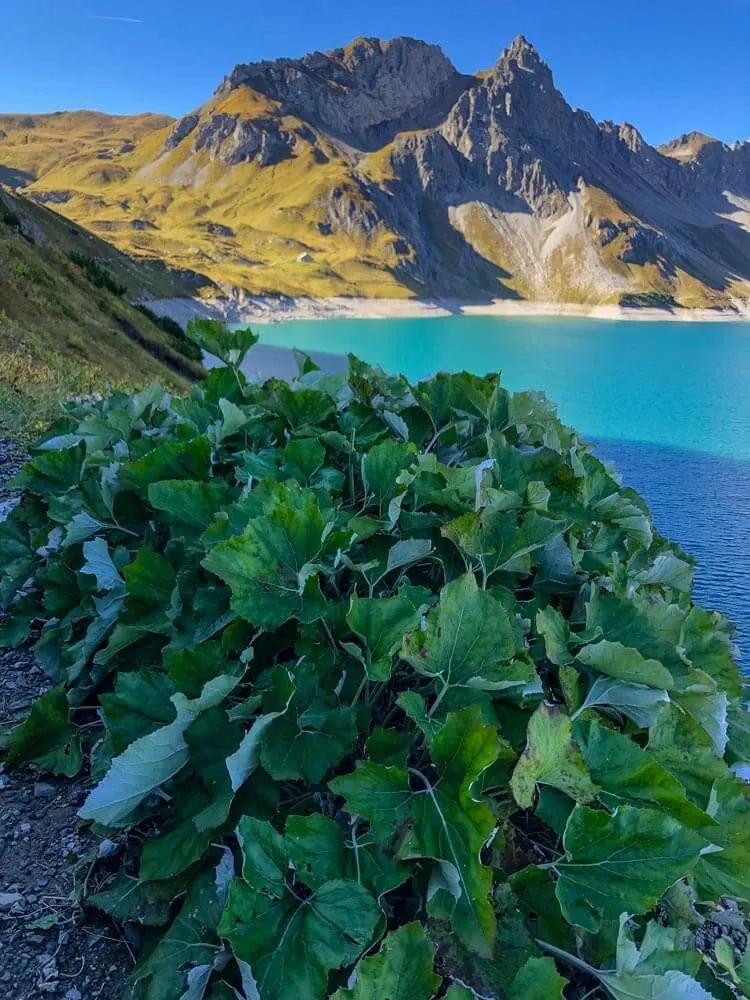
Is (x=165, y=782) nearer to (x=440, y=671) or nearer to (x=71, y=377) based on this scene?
(x=440, y=671)

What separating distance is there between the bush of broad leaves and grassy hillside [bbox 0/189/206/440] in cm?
582

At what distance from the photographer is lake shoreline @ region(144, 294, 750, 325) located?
7972cm

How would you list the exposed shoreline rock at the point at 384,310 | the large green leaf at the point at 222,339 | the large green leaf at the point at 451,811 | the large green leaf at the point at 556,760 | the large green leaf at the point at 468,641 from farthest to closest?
the exposed shoreline rock at the point at 384,310 < the large green leaf at the point at 222,339 < the large green leaf at the point at 468,641 < the large green leaf at the point at 556,760 < the large green leaf at the point at 451,811

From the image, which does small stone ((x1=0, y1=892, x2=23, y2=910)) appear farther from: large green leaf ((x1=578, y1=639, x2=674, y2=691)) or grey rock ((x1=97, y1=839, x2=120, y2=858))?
large green leaf ((x1=578, y1=639, x2=674, y2=691))

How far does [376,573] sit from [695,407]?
5195 centimetres

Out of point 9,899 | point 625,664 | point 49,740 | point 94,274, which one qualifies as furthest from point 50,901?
point 94,274

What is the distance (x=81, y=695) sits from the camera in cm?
268

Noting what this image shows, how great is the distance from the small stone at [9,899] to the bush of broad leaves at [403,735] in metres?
0.33

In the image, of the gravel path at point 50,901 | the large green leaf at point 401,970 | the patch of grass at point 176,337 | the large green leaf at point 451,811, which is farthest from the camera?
the patch of grass at point 176,337

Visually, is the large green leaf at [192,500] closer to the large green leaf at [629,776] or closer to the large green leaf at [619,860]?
the large green leaf at [629,776]

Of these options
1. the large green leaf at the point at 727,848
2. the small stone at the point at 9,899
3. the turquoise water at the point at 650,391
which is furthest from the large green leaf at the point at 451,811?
the turquoise water at the point at 650,391

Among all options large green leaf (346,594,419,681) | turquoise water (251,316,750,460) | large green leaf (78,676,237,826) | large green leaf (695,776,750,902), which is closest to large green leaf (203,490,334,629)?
large green leaf (346,594,419,681)

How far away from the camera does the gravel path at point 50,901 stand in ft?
6.07

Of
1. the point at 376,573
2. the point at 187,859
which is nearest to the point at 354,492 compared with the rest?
the point at 376,573
